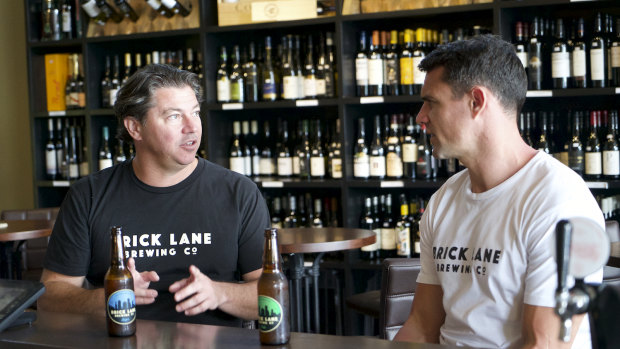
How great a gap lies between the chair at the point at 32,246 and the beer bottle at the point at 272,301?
3.28 meters

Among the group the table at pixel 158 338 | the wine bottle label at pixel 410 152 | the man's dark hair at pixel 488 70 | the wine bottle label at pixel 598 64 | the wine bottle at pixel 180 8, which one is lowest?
the table at pixel 158 338

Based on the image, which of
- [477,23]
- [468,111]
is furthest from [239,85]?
[468,111]

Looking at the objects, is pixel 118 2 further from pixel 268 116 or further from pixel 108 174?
pixel 108 174

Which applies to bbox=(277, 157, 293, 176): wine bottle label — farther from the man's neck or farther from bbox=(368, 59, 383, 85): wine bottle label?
the man's neck

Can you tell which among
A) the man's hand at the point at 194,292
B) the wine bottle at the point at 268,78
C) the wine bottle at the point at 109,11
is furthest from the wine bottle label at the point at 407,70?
the man's hand at the point at 194,292

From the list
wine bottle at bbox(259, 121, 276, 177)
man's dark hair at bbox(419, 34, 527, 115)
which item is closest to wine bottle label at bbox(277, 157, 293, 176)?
wine bottle at bbox(259, 121, 276, 177)

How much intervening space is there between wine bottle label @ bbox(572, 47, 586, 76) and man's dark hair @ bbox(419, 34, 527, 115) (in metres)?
2.23

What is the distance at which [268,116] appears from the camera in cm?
469

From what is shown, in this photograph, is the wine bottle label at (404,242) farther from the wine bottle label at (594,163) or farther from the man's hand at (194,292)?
the man's hand at (194,292)

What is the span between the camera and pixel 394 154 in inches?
162

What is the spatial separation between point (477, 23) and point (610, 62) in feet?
2.46

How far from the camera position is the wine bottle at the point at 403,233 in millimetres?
4105

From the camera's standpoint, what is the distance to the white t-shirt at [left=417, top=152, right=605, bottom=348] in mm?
1421

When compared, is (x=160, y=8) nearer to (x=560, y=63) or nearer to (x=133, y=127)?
(x=560, y=63)
